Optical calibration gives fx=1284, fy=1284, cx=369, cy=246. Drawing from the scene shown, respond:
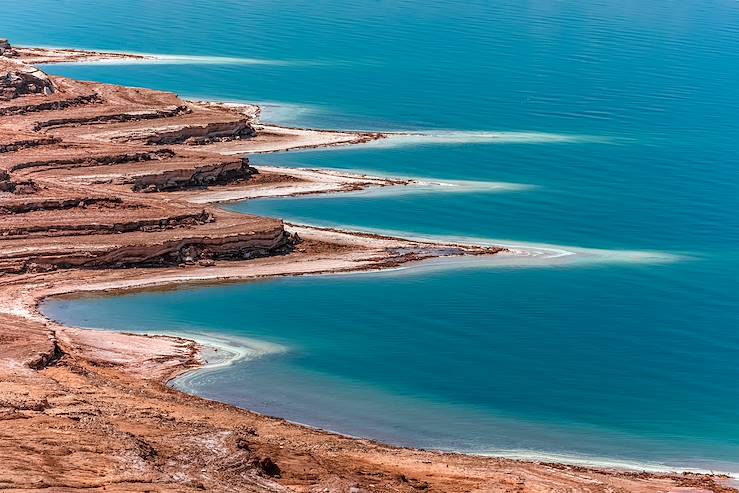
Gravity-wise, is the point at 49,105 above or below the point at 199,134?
above

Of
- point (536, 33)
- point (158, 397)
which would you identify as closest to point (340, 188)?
point (158, 397)

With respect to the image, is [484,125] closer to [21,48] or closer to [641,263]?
[641,263]

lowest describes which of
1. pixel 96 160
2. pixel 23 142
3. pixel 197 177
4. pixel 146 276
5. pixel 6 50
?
pixel 146 276

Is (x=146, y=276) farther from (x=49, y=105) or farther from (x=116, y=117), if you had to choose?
(x=49, y=105)

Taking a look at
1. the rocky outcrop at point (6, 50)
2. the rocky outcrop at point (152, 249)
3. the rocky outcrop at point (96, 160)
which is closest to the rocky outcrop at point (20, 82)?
the rocky outcrop at point (6, 50)

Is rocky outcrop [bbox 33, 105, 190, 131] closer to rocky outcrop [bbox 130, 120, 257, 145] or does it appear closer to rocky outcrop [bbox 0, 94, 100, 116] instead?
rocky outcrop [bbox 130, 120, 257, 145]

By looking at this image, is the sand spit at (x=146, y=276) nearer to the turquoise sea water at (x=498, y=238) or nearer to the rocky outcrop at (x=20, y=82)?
the rocky outcrop at (x=20, y=82)

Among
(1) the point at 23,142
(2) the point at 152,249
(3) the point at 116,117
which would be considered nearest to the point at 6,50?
(3) the point at 116,117
